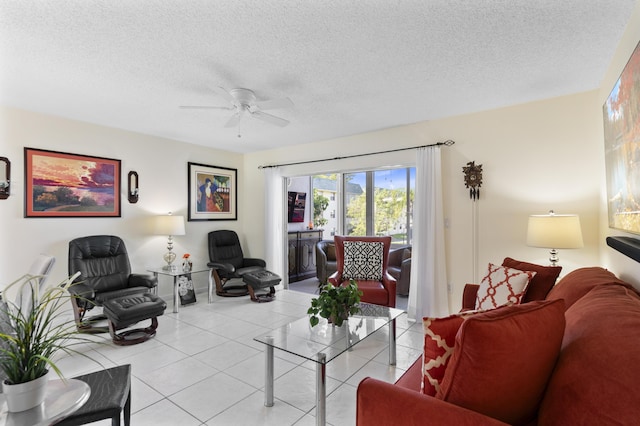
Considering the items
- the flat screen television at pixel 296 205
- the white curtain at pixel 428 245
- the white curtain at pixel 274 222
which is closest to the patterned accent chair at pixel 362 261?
the white curtain at pixel 428 245

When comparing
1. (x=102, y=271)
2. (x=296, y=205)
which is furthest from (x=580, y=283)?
(x=296, y=205)

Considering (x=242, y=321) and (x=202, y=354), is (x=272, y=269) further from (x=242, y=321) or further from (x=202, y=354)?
(x=202, y=354)

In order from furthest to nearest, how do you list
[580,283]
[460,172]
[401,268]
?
[401,268]
[460,172]
[580,283]

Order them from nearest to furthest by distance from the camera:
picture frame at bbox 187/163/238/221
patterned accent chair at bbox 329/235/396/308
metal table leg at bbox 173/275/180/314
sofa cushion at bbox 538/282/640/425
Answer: sofa cushion at bbox 538/282/640/425 < patterned accent chair at bbox 329/235/396/308 < metal table leg at bbox 173/275/180/314 < picture frame at bbox 187/163/238/221

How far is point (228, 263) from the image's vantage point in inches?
193

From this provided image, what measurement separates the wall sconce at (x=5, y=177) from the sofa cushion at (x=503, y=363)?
4.47 m

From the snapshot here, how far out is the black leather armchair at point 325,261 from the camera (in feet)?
18.4

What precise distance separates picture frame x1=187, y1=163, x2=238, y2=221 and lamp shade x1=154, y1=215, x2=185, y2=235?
641 millimetres

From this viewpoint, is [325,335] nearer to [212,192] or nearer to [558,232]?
[558,232]

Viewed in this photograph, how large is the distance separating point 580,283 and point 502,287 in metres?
0.59

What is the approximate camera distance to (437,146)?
147 inches

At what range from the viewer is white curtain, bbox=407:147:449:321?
3664 millimetres

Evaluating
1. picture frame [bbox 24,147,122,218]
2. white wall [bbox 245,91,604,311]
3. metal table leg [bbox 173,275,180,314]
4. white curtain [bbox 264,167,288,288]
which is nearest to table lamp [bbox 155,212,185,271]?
metal table leg [bbox 173,275,180,314]

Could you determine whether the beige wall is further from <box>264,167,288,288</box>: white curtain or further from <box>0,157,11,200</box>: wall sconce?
<box>264,167,288,288</box>: white curtain
